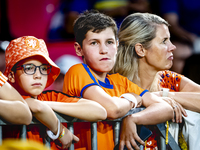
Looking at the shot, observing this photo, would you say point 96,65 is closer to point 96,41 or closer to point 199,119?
point 96,41

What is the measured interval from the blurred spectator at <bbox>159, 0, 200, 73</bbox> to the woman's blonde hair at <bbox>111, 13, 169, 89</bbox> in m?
1.18

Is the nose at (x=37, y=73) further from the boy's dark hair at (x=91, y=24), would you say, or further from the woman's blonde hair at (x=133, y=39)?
the woman's blonde hair at (x=133, y=39)

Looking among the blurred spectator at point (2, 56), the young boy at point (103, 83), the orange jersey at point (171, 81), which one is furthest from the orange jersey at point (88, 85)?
the blurred spectator at point (2, 56)

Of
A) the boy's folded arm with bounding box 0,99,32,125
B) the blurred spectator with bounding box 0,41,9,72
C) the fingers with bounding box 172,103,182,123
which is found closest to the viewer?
the boy's folded arm with bounding box 0,99,32,125

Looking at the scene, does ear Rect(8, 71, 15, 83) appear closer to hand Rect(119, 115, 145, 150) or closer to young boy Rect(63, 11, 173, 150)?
young boy Rect(63, 11, 173, 150)

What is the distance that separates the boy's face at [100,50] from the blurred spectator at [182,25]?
73.4 inches

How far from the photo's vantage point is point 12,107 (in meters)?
1.26

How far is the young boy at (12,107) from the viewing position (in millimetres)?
1253

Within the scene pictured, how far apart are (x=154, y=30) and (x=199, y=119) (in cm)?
88

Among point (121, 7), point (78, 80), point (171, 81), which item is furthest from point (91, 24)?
point (121, 7)

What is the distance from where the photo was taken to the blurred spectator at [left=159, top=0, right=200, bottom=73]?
3539 millimetres

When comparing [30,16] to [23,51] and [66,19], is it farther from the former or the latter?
[23,51]

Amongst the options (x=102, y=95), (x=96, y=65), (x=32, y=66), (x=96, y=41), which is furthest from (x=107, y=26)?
(x=32, y=66)

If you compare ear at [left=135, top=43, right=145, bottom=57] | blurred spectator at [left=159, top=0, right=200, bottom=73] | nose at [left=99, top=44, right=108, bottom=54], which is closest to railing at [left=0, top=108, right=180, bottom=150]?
nose at [left=99, top=44, right=108, bottom=54]
